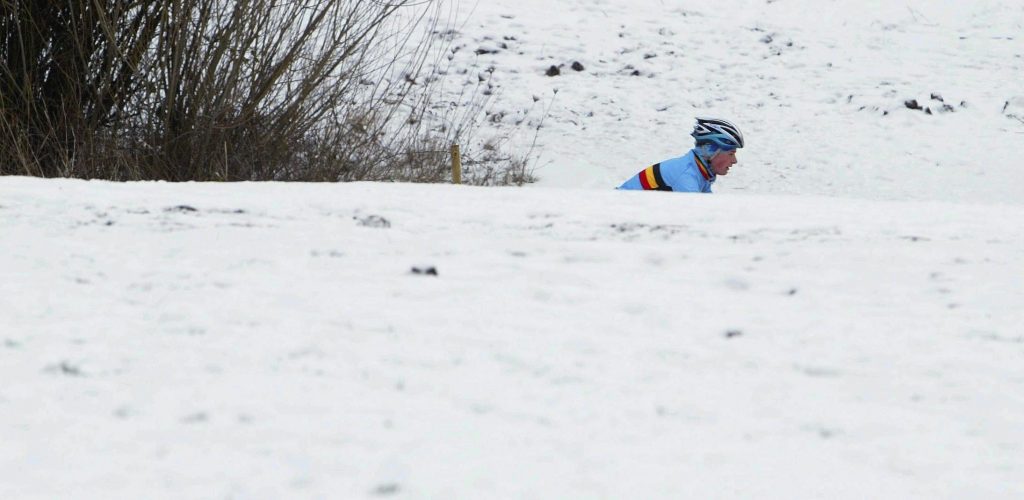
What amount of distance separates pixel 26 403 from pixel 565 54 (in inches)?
431

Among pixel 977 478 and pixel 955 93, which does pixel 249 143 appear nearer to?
pixel 977 478

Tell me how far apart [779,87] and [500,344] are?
33.3 feet

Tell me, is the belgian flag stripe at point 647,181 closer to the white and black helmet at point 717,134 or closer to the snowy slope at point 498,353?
the white and black helmet at point 717,134

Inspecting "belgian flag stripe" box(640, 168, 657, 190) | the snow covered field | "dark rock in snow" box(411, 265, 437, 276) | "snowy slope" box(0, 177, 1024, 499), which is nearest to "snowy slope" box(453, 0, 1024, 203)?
"belgian flag stripe" box(640, 168, 657, 190)

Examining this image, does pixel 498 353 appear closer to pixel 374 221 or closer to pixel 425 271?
pixel 425 271

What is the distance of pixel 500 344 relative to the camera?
2.26 m

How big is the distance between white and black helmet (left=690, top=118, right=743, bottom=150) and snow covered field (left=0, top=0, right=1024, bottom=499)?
2051 mm

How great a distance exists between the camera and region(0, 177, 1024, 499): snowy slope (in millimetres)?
1729

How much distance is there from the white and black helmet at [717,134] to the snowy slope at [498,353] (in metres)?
2.54

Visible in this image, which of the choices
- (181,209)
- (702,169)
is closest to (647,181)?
(702,169)

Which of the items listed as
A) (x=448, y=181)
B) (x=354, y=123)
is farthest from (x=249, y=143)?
(x=448, y=181)

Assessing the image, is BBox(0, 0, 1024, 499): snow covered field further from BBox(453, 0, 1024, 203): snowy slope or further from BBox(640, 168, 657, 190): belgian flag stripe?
BBox(453, 0, 1024, 203): snowy slope

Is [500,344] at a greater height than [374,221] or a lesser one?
lesser

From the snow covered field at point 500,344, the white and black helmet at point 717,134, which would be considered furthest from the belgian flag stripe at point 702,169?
the snow covered field at point 500,344
